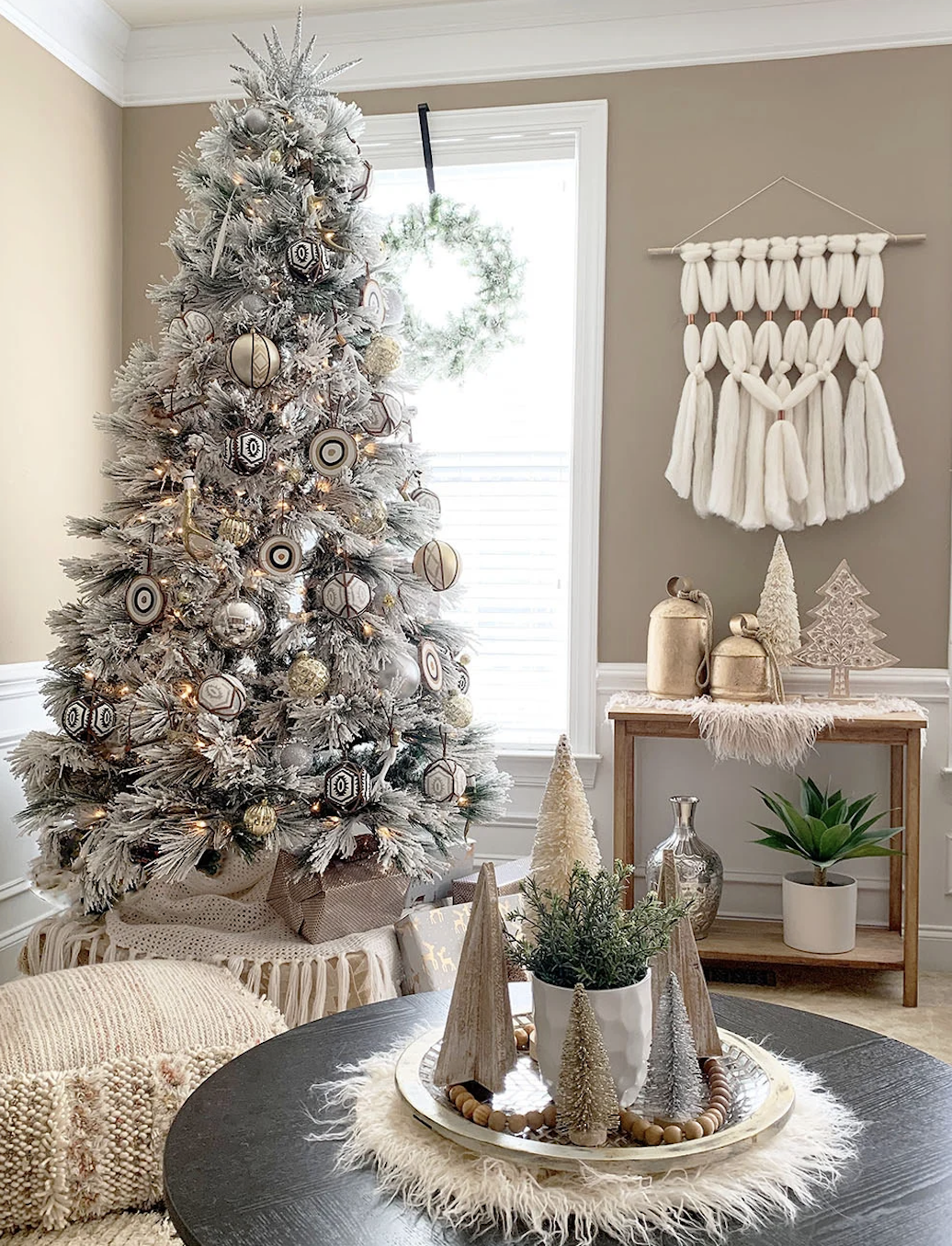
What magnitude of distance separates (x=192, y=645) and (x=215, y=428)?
0.47 meters

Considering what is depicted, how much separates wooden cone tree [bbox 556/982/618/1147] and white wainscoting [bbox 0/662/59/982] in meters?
2.42

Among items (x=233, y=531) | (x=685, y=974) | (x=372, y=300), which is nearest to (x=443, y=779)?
(x=233, y=531)

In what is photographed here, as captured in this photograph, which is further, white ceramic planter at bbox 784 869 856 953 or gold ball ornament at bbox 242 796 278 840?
white ceramic planter at bbox 784 869 856 953

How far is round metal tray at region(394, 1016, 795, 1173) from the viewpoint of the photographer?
38.8 inches

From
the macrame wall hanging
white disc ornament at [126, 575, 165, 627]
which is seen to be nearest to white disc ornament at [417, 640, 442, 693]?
white disc ornament at [126, 575, 165, 627]

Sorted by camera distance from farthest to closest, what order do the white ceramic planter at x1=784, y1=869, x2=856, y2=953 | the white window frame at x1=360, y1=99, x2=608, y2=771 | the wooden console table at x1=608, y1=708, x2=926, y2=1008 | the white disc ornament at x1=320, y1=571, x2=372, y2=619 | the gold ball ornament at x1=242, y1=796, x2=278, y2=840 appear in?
the white window frame at x1=360, y1=99, x2=608, y2=771 < the white ceramic planter at x1=784, y1=869, x2=856, y2=953 < the wooden console table at x1=608, y1=708, x2=926, y2=1008 < the white disc ornament at x1=320, y1=571, x2=372, y2=619 < the gold ball ornament at x1=242, y1=796, x2=278, y2=840

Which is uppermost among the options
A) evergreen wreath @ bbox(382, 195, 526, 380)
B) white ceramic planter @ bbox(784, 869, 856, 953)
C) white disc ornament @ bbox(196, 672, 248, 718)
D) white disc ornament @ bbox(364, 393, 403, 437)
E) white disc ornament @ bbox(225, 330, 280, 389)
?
evergreen wreath @ bbox(382, 195, 526, 380)

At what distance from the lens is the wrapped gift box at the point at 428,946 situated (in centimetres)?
238

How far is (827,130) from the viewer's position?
3.33 metres

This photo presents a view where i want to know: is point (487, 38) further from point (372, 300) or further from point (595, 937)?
point (595, 937)

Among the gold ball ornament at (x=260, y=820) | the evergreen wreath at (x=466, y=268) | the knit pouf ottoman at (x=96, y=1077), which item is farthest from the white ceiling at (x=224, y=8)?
the knit pouf ottoman at (x=96, y=1077)

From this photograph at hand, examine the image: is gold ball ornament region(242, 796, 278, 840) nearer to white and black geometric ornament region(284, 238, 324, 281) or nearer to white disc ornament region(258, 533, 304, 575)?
white disc ornament region(258, 533, 304, 575)

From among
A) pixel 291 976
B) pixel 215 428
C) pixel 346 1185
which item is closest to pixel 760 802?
pixel 291 976

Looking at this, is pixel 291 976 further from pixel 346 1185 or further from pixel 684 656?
pixel 684 656
